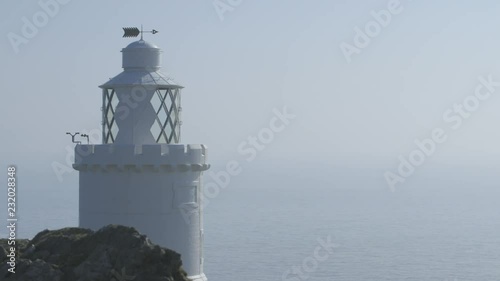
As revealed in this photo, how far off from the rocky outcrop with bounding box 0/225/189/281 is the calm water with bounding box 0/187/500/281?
4333cm

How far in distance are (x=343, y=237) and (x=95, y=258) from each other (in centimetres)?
7023

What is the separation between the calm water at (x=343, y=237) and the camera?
60.1 m

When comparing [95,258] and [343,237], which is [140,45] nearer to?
[95,258]

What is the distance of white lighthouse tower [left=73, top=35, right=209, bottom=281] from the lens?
14.7 m

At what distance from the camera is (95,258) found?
10.7 metres

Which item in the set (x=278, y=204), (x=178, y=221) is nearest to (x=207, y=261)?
(x=178, y=221)

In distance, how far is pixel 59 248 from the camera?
1124 centimetres

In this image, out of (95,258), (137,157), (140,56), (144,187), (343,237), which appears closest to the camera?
(95,258)

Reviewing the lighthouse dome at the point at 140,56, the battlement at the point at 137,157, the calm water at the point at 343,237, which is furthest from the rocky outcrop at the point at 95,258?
the calm water at the point at 343,237

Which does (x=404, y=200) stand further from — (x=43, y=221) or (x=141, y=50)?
(x=141, y=50)

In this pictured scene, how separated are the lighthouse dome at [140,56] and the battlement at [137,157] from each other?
1.33m

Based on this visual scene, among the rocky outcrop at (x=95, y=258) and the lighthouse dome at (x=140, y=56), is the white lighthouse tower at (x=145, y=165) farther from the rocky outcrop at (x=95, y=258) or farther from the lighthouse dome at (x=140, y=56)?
the rocky outcrop at (x=95, y=258)

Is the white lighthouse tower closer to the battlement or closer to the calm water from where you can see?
the battlement

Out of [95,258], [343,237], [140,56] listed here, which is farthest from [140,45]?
[343,237]
